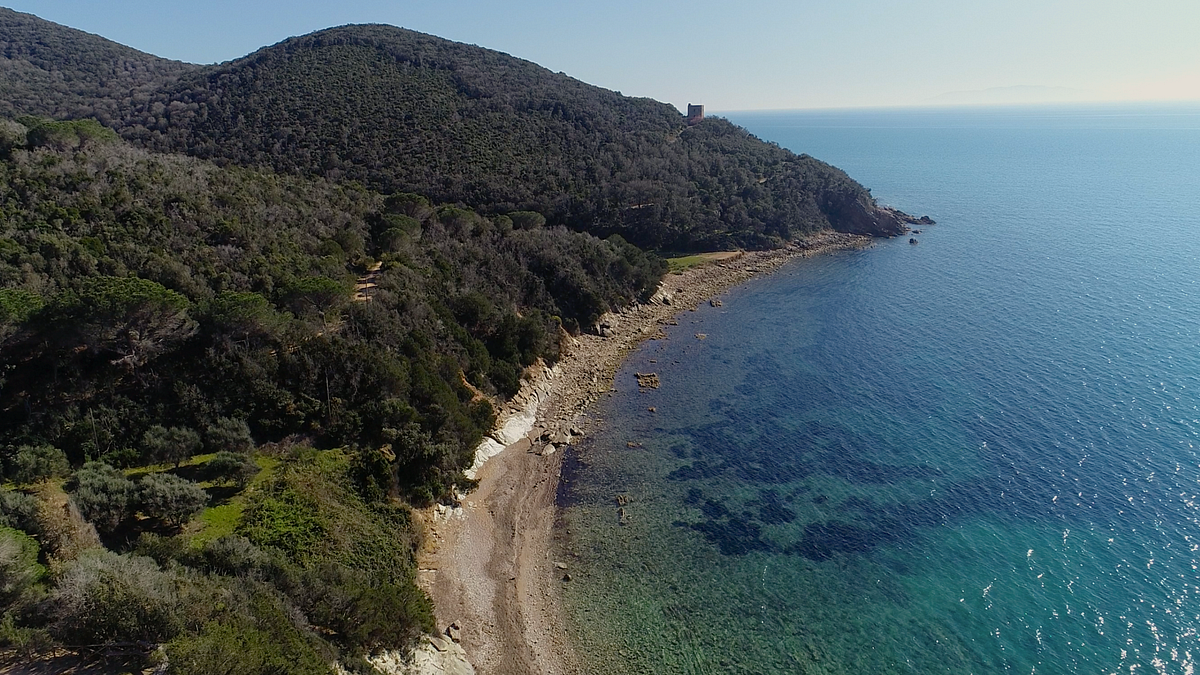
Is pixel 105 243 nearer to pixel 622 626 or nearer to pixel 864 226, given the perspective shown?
pixel 622 626

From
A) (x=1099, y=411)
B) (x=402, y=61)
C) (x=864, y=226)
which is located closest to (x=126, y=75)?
(x=402, y=61)

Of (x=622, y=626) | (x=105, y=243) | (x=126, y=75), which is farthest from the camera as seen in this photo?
(x=126, y=75)

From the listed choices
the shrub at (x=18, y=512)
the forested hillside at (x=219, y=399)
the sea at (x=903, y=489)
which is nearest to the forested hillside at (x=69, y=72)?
the forested hillside at (x=219, y=399)

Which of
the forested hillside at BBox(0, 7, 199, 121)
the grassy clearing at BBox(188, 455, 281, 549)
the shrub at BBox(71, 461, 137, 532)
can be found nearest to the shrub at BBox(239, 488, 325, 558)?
the grassy clearing at BBox(188, 455, 281, 549)

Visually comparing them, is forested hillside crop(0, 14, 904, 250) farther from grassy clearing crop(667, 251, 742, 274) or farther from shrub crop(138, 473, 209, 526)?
shrub crop(138, 473, 209, 526)

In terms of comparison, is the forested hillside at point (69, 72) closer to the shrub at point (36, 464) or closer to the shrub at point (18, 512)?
the shrub at point (36, 464)

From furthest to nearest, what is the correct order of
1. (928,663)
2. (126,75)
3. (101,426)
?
(126,75)
(101,426)
(928,663)
